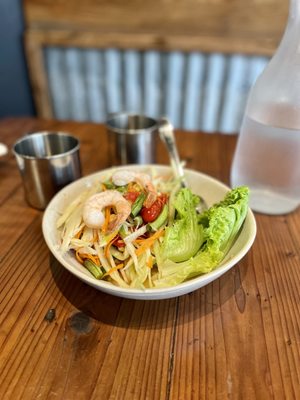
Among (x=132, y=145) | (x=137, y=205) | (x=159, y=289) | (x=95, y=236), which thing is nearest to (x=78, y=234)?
(x=95, y=236)

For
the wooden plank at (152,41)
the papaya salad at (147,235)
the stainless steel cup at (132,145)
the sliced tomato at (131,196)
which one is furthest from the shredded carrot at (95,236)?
the wooden plank at (152,41)

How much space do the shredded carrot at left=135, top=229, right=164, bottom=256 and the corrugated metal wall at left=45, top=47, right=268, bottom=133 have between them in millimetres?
1922

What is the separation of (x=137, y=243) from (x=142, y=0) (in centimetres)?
206

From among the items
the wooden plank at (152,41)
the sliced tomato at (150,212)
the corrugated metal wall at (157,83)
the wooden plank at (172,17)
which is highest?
the wooden plank at (172,17)

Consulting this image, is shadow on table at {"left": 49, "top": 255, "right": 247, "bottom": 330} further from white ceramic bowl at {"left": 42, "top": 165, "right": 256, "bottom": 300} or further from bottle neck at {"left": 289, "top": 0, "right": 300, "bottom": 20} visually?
bottle neck at {"left": 289, "top": 0, "right": 300, "bottom": 20}

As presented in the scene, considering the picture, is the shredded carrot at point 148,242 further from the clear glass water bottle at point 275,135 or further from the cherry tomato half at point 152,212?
the clear glass water bottle at point 275,135

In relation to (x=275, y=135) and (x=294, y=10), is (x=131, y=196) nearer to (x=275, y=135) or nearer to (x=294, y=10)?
(x=275, y=135)

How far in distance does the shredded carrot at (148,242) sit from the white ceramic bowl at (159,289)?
0.37ft

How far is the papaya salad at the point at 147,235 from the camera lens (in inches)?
24.9

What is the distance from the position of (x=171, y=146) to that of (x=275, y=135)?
0.36 meters

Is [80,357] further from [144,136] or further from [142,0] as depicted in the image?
[142,0]

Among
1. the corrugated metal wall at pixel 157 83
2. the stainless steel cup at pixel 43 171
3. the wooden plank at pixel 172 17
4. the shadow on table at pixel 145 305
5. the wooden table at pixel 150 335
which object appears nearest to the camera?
the wooden table at pixel 150 335

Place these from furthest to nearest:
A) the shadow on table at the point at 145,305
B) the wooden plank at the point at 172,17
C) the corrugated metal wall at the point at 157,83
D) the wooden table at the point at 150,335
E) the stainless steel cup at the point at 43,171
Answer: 1. the corrugated metal wall at the point at 157,83
2. the wooden plank at the point at 172,17
3. the stainless steel cup at the point at 43,171
4. the shadow on table at the point at 145,305
5. the wooden table at the point at 150,335

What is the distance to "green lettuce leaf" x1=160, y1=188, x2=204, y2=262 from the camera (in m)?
0.66
